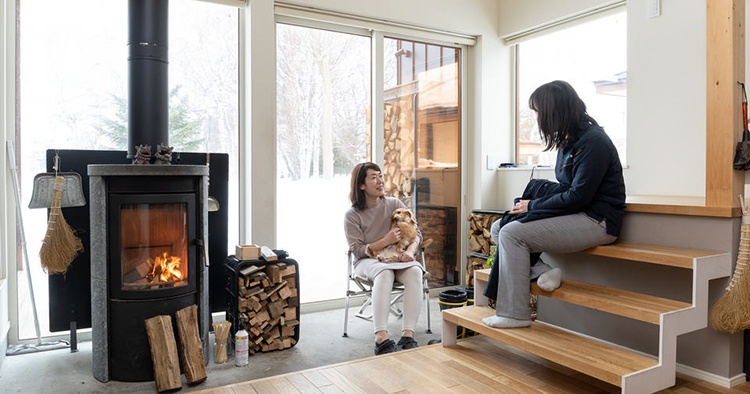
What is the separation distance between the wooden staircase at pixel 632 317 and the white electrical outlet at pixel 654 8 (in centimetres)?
174

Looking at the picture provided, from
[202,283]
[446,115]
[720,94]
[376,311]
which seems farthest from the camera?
[446,115]

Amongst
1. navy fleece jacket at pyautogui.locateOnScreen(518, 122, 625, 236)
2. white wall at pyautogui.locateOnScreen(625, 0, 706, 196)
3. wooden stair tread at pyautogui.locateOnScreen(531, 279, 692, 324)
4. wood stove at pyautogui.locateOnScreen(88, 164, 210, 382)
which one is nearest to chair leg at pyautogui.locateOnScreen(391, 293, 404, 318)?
wooden stair tread at pyautogui.locateOnScreen(531, 279, 692, 324)

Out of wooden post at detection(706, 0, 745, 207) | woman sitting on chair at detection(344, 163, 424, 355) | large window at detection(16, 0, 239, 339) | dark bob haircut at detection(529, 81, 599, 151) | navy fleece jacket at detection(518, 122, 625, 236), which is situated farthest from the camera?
large window at detection(16, 0, 239, 339)

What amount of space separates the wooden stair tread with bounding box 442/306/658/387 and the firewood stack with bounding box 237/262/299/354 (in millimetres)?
986

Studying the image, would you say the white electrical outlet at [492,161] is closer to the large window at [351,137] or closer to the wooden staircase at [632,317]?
the large window at [351,137]

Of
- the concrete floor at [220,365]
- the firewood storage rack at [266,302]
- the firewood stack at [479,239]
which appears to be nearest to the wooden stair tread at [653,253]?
the concrete floor at [220,365]

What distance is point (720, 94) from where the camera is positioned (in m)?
2.34

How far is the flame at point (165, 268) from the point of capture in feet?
8.84

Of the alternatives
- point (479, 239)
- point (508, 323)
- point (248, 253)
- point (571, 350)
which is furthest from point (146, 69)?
point (479, 239)

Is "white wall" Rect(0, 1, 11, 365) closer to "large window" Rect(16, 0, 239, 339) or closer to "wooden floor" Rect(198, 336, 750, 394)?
"large window" Rect(16, 0, 239, 339)

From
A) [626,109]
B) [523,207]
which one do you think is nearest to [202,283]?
[523,207]

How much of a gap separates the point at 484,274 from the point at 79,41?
110 inches

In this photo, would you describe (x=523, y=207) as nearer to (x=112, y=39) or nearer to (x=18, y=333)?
(x=112, y=39)

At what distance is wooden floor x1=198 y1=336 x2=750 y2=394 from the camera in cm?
231
